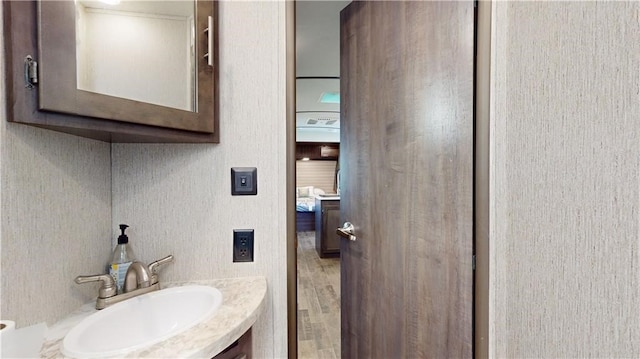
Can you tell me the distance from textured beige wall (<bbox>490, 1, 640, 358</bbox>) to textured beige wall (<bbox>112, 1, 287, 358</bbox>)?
0.75 m

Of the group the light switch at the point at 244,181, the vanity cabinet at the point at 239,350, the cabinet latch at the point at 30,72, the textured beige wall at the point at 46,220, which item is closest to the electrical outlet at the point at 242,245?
the light switch at the point at 244,181

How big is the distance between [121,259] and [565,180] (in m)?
1.31

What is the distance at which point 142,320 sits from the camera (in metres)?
0.85

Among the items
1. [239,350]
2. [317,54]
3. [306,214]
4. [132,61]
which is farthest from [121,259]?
[306,214]

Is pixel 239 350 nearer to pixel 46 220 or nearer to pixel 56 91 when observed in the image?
pixel 46 220

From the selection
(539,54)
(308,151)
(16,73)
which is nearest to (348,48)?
(539,54)

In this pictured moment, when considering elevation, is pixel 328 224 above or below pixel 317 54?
below

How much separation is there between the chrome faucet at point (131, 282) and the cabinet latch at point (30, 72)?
52cm

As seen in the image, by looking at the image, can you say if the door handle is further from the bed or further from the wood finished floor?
the bed

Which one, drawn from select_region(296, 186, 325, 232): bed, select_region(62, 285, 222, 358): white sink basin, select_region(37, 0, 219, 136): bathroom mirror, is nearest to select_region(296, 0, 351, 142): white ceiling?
select_region(37, 0, 219, 136): bathroom mirror

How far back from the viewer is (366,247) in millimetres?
1375

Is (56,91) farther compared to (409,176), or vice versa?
(409,176)

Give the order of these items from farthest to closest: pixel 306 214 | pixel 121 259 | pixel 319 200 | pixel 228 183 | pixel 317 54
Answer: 1. pixel 306 214
2. pixel 319 200
3. pixel 317 54
4. pixel 228 183
5. pixel 121 259

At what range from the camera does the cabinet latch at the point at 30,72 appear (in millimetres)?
585
